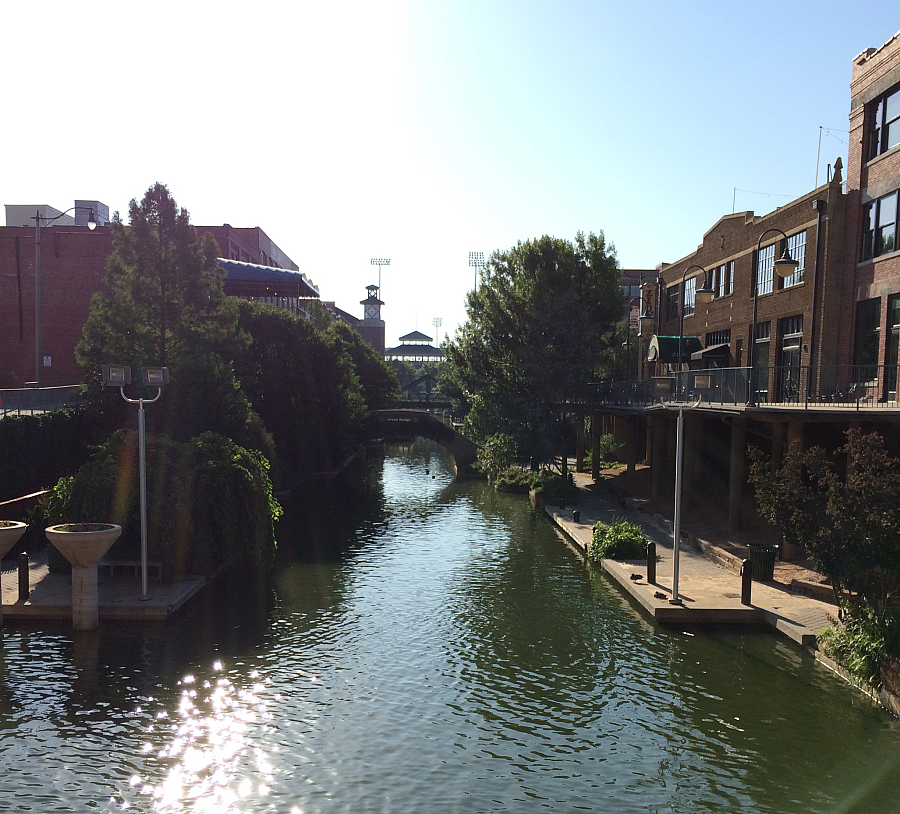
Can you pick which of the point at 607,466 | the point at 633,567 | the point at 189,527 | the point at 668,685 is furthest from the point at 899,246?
the point at 607,466

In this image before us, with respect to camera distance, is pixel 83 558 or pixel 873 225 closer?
pixel 83 558

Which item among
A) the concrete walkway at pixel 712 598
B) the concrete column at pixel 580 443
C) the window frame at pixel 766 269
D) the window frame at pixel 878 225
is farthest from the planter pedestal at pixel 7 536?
the concrete column at pixel 580 443

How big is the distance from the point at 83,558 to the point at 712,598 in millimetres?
15015

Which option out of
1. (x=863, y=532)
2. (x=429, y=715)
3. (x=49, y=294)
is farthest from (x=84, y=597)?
(x=49, y=294)

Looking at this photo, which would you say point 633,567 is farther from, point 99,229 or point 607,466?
point 99,229

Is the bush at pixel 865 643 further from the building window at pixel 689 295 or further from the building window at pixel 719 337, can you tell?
the building window at pixel 689 295

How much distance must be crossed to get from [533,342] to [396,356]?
12649 centimetres

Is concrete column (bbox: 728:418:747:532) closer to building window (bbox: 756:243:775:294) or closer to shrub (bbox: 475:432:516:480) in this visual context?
building window (bbox: 756:243:775:294)

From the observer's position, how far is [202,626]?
18344mm

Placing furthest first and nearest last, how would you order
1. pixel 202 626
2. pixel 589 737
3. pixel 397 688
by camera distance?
pixel 202 626, pixel 397 688, pixel 589 737

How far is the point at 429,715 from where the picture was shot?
44.6 feet

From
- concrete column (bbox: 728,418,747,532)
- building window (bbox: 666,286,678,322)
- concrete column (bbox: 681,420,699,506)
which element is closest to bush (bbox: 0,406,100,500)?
concrete column (bbox: 728,418,747,532)

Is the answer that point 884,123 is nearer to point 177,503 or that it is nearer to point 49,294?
point 177,503

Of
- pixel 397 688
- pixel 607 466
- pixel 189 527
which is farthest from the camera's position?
pixel 607 466
